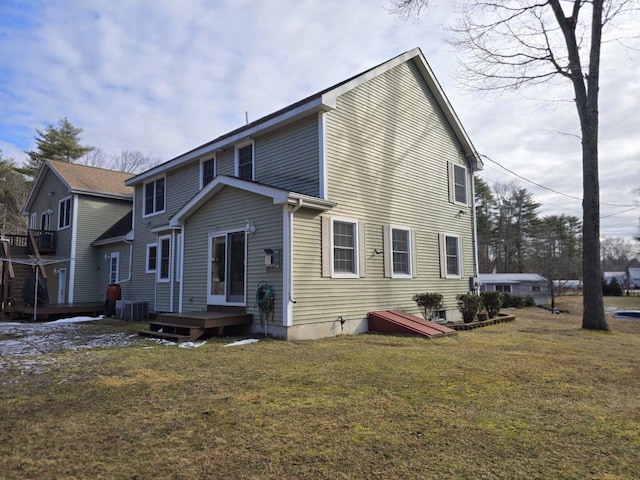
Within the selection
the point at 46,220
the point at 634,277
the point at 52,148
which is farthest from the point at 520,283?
the point at 52,148

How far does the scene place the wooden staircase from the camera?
835cm

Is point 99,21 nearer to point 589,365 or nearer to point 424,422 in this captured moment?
point 424,422

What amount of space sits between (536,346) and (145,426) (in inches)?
287

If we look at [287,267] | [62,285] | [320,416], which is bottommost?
[320,416]

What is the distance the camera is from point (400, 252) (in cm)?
1152

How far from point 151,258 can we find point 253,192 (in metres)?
7.29

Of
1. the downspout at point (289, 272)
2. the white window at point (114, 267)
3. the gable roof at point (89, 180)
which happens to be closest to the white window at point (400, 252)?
the downspout at point (289, 272)

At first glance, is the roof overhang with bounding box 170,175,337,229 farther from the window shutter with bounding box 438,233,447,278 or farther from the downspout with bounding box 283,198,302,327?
the window shutter with bounding box 438,233,447,278

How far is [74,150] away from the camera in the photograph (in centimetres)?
3412

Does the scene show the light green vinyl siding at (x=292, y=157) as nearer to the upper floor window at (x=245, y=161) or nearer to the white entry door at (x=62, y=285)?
the upper floor window at (x=245, y=161)

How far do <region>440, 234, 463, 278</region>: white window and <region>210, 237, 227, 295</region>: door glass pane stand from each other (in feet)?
22.2

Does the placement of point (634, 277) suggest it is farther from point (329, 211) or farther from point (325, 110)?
point (325, 110)

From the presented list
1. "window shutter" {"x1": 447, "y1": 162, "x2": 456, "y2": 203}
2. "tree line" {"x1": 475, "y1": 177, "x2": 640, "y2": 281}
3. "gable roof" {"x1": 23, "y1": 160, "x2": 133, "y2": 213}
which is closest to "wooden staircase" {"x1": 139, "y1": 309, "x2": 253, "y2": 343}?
"window shutter" {"x1": 447, "y1": 162, "x2": 456, "y2": 203}

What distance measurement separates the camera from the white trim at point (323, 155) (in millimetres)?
9338
